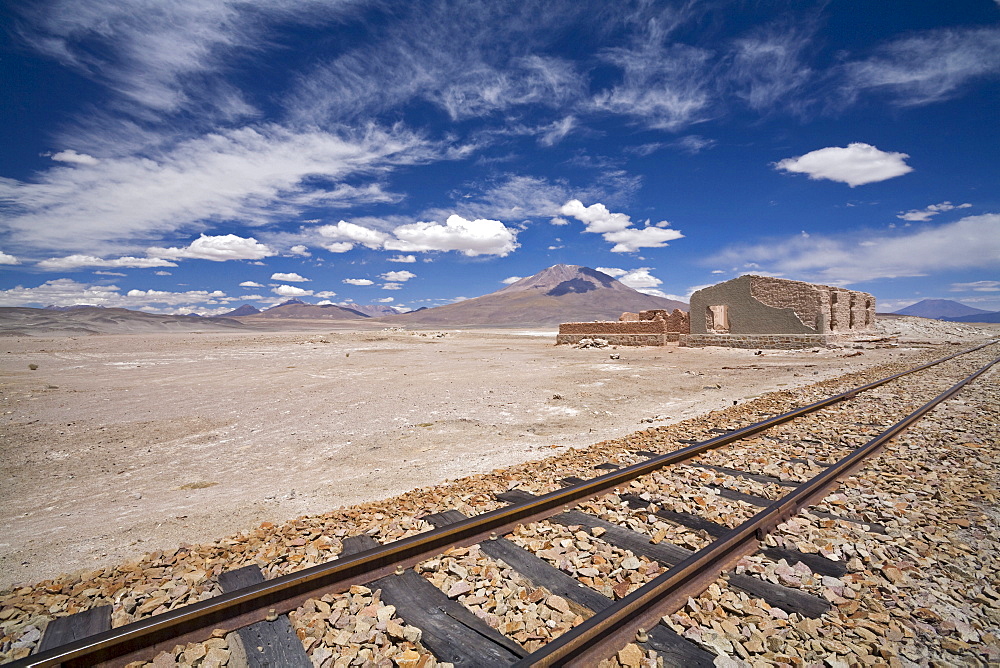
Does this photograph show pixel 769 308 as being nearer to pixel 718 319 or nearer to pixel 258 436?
pixel 718 319

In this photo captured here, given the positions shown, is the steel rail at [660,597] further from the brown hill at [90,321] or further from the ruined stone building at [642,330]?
the brown hill at [90,321]

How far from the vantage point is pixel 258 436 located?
7785 millimetres

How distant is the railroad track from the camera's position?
2.32m

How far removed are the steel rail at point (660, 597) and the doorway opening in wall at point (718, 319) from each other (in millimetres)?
24904

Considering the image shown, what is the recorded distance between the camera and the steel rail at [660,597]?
2184 millimetres

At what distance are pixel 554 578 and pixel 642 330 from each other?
27.8 metres

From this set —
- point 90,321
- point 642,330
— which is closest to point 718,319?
point 642,330

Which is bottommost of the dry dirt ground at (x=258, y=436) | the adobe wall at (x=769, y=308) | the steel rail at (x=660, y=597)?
the dry dirt ground at (x=258, y=436)

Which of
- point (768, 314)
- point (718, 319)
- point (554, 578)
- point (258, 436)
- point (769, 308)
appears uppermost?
point (769, 308)

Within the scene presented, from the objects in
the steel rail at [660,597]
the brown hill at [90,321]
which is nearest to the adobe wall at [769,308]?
the steel rail at [660,597]

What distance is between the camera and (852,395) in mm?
9594

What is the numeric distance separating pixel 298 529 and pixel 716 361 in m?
20.2

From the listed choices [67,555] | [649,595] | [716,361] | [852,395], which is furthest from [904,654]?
[716,361]

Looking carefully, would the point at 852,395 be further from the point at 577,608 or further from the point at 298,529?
the point at 298,529
